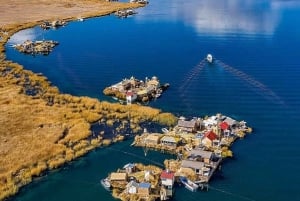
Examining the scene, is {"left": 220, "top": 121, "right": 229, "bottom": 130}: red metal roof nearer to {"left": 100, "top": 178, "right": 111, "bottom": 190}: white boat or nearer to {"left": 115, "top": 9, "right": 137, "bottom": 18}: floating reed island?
{"left": 100, "top": 178, "right": 111, "bottom": 190}: white boat

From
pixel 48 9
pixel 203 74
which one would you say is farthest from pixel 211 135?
pixel 48 9

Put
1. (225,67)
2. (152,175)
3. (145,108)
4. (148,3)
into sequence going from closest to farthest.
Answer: (152,175) → (145,108) → (225,67) → (148,3)

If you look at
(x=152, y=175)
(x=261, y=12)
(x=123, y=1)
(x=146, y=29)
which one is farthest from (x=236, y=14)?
(x=152, y=175)

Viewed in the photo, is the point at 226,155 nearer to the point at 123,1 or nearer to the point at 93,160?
the point at 93,160

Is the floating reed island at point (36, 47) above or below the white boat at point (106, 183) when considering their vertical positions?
above

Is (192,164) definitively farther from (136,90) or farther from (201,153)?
(136,90)

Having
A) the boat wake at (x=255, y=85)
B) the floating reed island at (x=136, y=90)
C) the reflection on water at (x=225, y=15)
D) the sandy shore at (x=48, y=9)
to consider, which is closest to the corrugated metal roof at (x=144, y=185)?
the floating reed island at (x=136, y=90)

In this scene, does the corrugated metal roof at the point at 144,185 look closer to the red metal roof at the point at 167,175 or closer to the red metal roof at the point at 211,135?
the red metal roof at the point at 167,175
